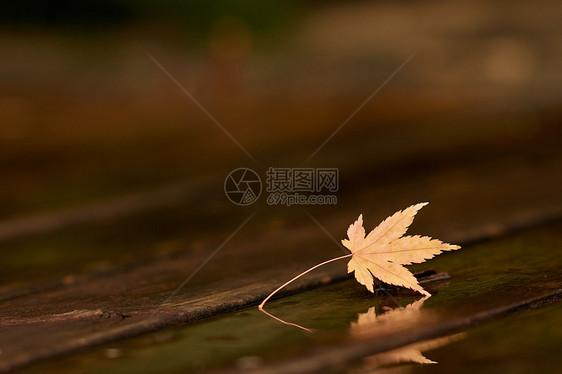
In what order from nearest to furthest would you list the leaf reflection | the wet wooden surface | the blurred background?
the leaf reflection < the wet wooden surface < the blurred background

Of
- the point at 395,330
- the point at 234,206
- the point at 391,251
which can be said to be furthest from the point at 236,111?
the point at 395,330

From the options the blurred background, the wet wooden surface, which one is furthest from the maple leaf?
the blurred background

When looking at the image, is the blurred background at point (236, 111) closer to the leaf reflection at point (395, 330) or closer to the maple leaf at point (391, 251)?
the maple leaf at point (391, 251)

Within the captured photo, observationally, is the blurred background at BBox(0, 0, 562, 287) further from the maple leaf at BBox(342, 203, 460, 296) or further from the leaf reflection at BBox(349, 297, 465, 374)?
the leaf reflection at BBox(349, 297, 465, 374)

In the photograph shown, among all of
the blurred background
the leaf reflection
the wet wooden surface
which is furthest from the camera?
the blurred background

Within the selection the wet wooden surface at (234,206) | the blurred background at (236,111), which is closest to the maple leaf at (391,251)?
the wet wooden surface at (234,206)

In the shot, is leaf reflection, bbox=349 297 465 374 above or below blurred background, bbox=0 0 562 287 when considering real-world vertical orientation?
below

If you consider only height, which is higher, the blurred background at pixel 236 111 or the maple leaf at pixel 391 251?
the blurred background at pixel 236 111
